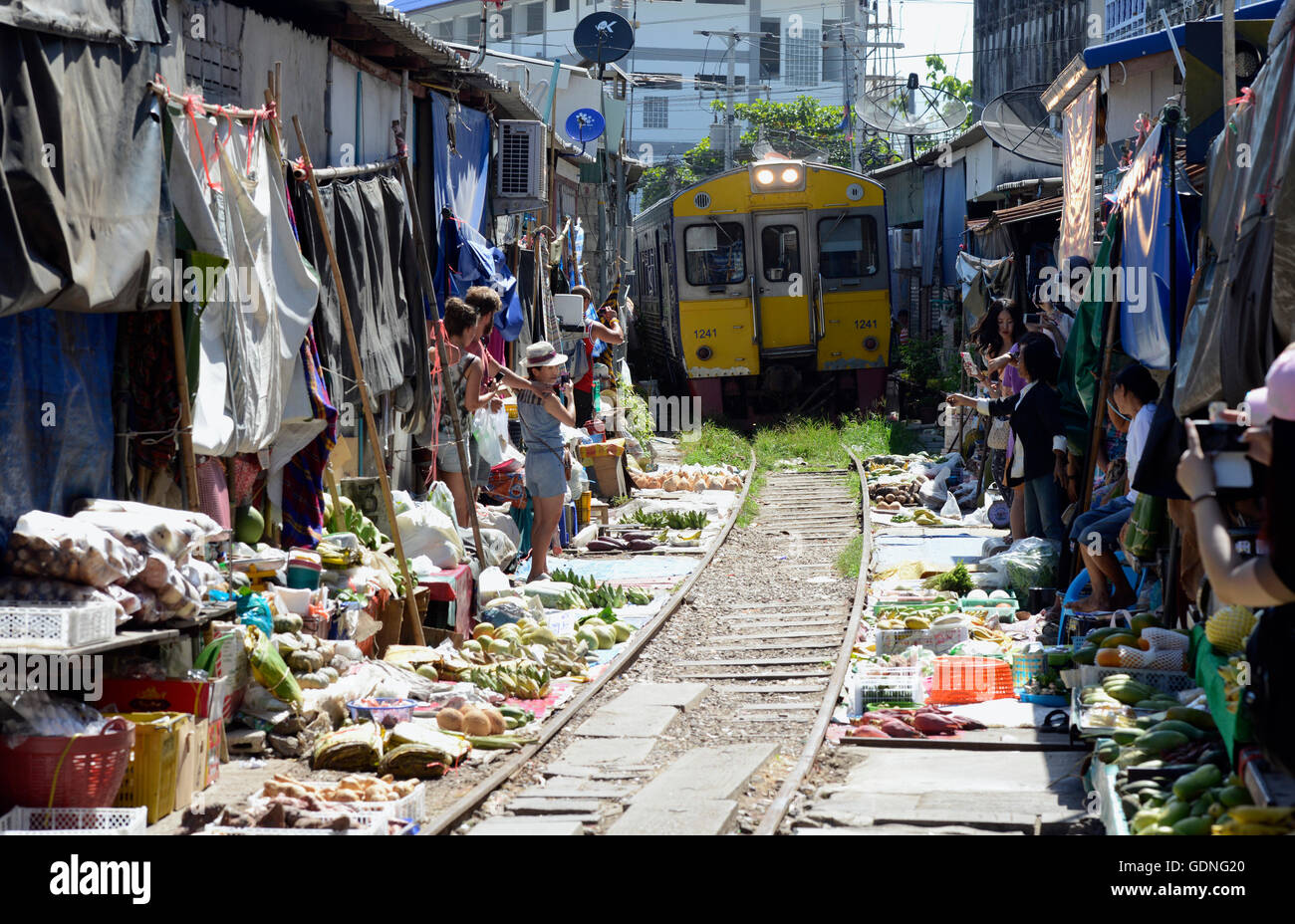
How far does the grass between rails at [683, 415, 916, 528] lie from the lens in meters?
17.8

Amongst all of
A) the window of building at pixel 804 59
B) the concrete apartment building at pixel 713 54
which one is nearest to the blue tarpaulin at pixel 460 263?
the concrete apartment building at pixel 713 54

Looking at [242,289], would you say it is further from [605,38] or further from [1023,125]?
[605,38]

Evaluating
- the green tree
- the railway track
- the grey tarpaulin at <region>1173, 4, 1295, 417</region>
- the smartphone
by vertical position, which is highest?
the green tree

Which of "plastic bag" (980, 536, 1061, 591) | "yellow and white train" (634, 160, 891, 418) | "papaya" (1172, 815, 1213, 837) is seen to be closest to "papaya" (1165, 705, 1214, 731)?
"papaya" (1172, 815, 1213, 837)

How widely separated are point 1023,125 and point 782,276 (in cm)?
652

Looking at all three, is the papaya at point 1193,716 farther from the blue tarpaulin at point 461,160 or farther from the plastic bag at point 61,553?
the blue tarpaulin at point 461,160

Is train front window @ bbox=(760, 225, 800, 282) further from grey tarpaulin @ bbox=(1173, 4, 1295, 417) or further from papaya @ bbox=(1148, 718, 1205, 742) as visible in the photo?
papaya @ bbox=(1148, 718, 1205, 742)

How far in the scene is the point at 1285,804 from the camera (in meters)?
4.12

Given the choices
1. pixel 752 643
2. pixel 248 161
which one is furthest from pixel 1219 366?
pixel 248 161

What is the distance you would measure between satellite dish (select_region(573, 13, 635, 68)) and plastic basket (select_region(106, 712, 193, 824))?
16632mm

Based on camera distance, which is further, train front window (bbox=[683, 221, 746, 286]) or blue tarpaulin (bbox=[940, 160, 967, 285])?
blue tarpaulin (bbox=[940, 160, 967, 285])

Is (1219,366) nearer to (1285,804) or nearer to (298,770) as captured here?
(1285,804)

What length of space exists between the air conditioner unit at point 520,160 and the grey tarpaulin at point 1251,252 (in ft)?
27.0

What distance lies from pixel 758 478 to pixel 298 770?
1088 cm
